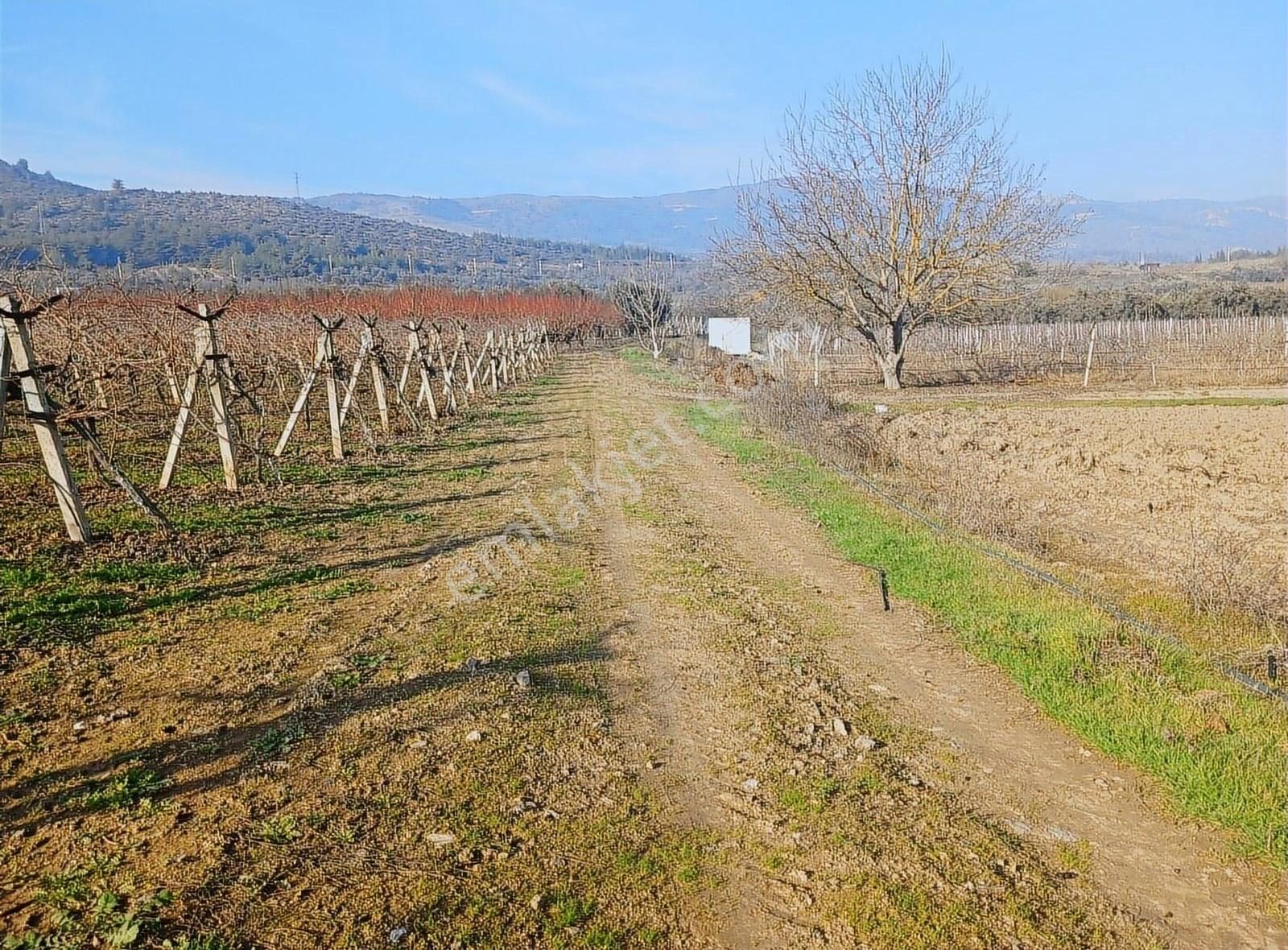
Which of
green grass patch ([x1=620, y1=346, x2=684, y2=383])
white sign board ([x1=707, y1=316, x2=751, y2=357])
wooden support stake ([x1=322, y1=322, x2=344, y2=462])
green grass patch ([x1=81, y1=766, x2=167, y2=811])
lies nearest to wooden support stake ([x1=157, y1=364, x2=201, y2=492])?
wooden support stake ([x1=322, y1=322, x2=344, y2=462])

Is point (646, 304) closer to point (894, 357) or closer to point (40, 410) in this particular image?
point (894, 357)

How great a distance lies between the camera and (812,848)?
3518 millimetres

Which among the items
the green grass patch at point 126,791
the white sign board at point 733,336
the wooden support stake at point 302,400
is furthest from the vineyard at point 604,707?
the white sign board at point 733,336

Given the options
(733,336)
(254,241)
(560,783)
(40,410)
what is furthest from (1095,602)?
(254,241)

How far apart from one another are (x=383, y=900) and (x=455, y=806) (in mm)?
645

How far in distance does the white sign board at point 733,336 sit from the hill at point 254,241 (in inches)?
848

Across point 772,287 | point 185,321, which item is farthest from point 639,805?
point 772,287

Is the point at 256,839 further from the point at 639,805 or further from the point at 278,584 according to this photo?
the point at 278,584

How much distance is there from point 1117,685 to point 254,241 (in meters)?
104

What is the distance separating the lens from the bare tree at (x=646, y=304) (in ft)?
178

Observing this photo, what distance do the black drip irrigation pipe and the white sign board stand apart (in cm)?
2544

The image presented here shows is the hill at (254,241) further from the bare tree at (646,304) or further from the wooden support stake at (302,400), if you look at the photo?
the wooden support stake at (302,400)

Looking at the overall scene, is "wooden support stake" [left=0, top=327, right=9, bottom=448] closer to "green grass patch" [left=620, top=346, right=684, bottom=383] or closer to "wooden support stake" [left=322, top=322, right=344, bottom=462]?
"wooden support stake" [left=322, top=322, right=344, bottom=462]

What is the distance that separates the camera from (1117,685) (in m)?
5.08
